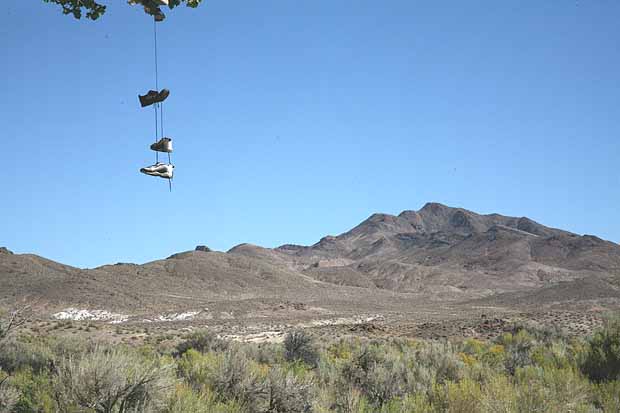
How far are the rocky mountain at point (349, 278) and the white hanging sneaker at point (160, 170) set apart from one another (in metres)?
58.0

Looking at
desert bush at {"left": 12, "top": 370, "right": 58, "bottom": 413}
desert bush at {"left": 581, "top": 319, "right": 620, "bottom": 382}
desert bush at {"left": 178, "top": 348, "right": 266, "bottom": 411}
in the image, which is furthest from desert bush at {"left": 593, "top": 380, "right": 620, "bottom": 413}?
desert bush at {"left": 12, "top": 370, "right": 58, "bottom": 413}

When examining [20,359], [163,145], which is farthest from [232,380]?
[20,359]

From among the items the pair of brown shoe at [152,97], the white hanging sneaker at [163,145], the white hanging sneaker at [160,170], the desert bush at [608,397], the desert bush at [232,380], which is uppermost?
the pair of brown shoe at [152,97]

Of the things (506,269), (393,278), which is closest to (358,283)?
(393,278)

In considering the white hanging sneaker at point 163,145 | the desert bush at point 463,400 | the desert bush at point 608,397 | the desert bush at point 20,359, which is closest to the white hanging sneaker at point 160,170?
the white hanging sneaker at point 163,145

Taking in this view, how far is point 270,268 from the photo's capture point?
374ft

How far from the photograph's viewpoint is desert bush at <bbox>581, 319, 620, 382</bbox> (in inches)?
421

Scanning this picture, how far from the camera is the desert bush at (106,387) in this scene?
6.30 metres

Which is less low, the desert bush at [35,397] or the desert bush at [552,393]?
the desert bush at [35,397]

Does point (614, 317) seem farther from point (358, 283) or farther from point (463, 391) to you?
point (358, 283)

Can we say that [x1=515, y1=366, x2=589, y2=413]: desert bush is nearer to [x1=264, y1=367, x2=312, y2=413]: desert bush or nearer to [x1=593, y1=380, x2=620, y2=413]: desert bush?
[x1=593, y1=380, x2=620, y2=413]: desert bush

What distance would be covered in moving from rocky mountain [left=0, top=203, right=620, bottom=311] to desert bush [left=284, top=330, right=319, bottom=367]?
170 feet

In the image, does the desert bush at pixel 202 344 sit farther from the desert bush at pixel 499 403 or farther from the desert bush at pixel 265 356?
the desert bush at pixel 499 403

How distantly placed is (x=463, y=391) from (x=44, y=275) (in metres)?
79.8
